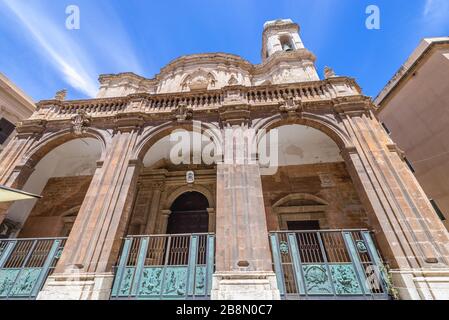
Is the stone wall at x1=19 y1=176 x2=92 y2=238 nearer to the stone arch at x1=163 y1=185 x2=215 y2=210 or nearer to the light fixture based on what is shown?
the stone arch at x1=163 y1=185 x2=215 y2=210

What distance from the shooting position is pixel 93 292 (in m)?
4.29

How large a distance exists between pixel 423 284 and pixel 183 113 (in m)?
7.04

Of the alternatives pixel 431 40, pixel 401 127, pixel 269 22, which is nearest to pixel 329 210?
pixel 401 127

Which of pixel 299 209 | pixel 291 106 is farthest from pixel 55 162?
pixel 299 209

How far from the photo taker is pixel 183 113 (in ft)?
23.1

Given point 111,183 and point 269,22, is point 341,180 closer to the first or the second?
point 111,183

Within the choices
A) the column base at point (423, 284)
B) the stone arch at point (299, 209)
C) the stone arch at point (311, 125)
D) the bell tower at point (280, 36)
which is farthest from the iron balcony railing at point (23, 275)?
the bell tower at point (280, 36)

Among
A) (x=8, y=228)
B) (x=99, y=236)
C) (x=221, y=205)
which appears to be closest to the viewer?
(x=99, y=236)

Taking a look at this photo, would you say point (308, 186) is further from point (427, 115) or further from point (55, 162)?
point (55, 162)

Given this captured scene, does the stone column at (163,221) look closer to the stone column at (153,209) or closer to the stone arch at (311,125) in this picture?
the stone column at (153,209)

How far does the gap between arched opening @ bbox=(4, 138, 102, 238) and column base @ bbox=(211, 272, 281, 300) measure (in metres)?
6.45

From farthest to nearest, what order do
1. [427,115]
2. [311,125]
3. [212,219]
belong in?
[427,115] < [212,219] < [311,125]

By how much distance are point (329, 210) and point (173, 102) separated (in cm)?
696

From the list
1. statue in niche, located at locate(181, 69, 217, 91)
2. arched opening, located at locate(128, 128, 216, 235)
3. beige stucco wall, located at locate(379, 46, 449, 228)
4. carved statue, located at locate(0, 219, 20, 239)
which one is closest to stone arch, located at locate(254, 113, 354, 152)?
arched opening, located at locate(128, 128, 216, 235)
